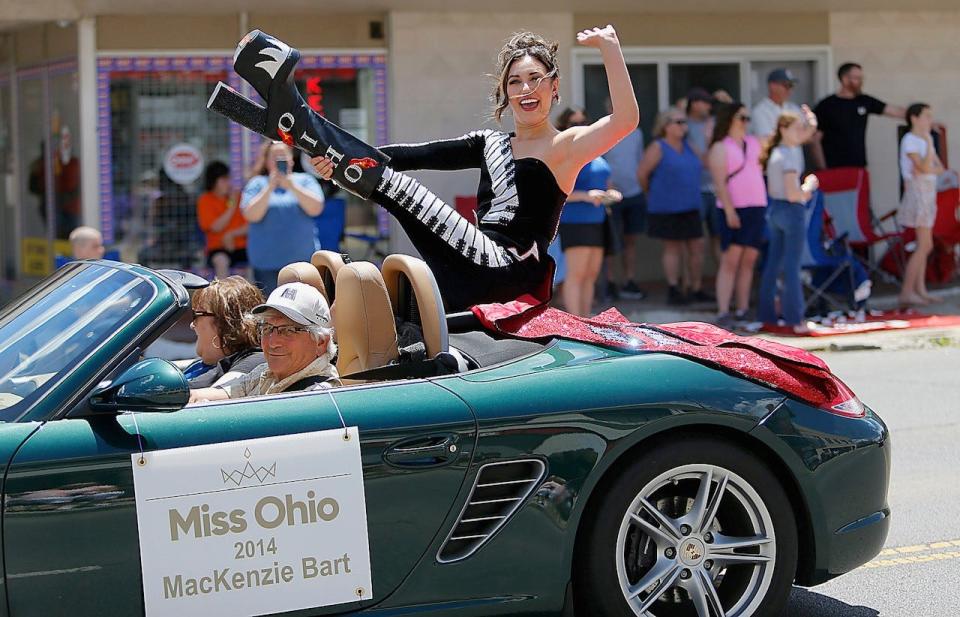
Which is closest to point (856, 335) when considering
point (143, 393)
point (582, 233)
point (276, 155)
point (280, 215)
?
point (582, 233)

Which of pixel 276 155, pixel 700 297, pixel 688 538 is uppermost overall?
pixel 276 155

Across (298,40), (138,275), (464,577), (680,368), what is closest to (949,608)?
(680,368)

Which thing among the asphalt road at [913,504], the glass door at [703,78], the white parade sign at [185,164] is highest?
the glass door at [703,78]

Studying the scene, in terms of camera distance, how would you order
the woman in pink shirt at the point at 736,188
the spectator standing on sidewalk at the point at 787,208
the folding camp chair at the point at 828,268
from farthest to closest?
the folding camp chair at the point at 828,268 → the woman in pink shirt at the point at 736,188 → the spectator standing on sidewalk at the point at 787,208

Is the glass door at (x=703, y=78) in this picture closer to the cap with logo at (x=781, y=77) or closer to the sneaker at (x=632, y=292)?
the cap with logo at (x=781, y=77)

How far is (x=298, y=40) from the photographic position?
47.0 ft

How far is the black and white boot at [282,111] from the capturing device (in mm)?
4719

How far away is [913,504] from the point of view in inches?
258

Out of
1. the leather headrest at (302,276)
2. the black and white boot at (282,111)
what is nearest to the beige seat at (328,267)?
the leather headrest at (302,276)

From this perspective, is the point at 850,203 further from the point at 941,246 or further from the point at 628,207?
the point at 628,207

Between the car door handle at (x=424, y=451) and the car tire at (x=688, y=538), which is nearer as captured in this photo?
the car door handle at (x=424, y=451)

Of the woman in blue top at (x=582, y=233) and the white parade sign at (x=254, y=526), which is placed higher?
the woman in blue top at (x=582, y=233)

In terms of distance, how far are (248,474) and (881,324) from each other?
990cm

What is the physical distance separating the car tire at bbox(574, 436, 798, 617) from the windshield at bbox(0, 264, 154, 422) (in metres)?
1.54
